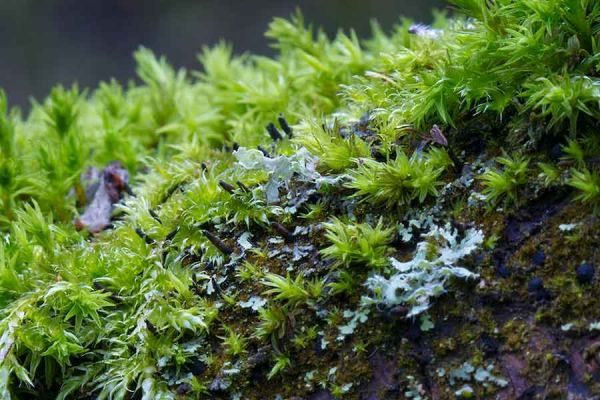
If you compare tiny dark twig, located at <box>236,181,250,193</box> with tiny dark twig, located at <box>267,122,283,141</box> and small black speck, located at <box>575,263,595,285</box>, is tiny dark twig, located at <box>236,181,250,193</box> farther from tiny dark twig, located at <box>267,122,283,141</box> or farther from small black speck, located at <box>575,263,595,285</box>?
small black speck, located at <box>575,263,595,285</box>

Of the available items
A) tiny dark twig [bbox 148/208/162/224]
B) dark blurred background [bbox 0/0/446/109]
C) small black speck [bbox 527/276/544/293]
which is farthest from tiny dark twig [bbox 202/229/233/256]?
dark blurred background [bbox 0/0/446/109]

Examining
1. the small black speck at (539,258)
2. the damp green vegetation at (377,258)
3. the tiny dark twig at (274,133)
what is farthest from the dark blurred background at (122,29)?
the small black speck at (539,258)

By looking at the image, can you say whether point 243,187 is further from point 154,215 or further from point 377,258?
point 377,258

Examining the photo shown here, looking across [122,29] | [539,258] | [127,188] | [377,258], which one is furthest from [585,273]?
[122,29]

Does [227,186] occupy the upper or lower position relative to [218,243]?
upper

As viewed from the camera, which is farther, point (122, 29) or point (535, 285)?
point (122, 29)
